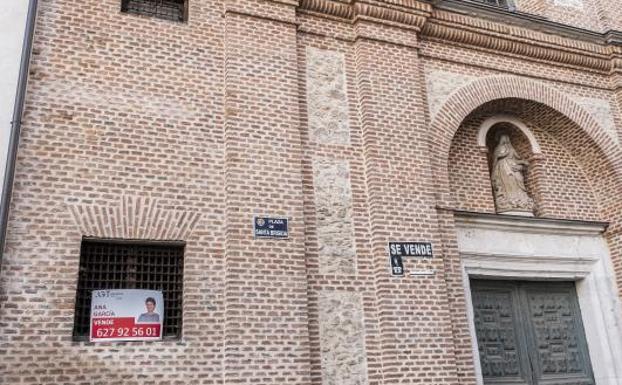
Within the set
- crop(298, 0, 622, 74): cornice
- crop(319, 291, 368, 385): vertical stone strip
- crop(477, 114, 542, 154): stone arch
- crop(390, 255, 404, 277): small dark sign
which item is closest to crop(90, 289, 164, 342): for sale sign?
crop(319, 291, 368, 385): vertical stone strip

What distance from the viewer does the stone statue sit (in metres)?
9.77

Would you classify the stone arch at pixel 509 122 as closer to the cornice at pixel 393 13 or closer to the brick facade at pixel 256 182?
the brick facade at pixel 256 182

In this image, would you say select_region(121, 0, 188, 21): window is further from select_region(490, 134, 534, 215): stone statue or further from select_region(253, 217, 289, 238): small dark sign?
select_region(490, 134, 534, 215): stone statue

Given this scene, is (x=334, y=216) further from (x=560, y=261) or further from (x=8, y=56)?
(x=8, y=56)

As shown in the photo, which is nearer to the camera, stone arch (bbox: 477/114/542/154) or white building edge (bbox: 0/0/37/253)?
white building edge (bbox: 0/0/37/253)

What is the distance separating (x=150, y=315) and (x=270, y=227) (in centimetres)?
178

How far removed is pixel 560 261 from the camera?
968 cm

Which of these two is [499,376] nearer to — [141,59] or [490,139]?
[490,139]

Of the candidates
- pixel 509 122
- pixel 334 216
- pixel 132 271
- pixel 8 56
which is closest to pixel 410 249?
pixel 334 216

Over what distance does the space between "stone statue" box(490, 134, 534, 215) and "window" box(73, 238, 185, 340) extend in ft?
18.3

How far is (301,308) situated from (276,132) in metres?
2.35

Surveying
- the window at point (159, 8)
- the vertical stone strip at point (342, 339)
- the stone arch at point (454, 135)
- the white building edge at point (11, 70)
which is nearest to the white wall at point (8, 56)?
the white building edge at point (11, 70)

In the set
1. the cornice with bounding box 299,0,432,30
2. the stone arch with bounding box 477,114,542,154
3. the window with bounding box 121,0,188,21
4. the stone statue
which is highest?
the cornice with bounding box 299,0,432,30

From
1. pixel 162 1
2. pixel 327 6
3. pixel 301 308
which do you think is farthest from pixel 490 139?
pixel 162 1
